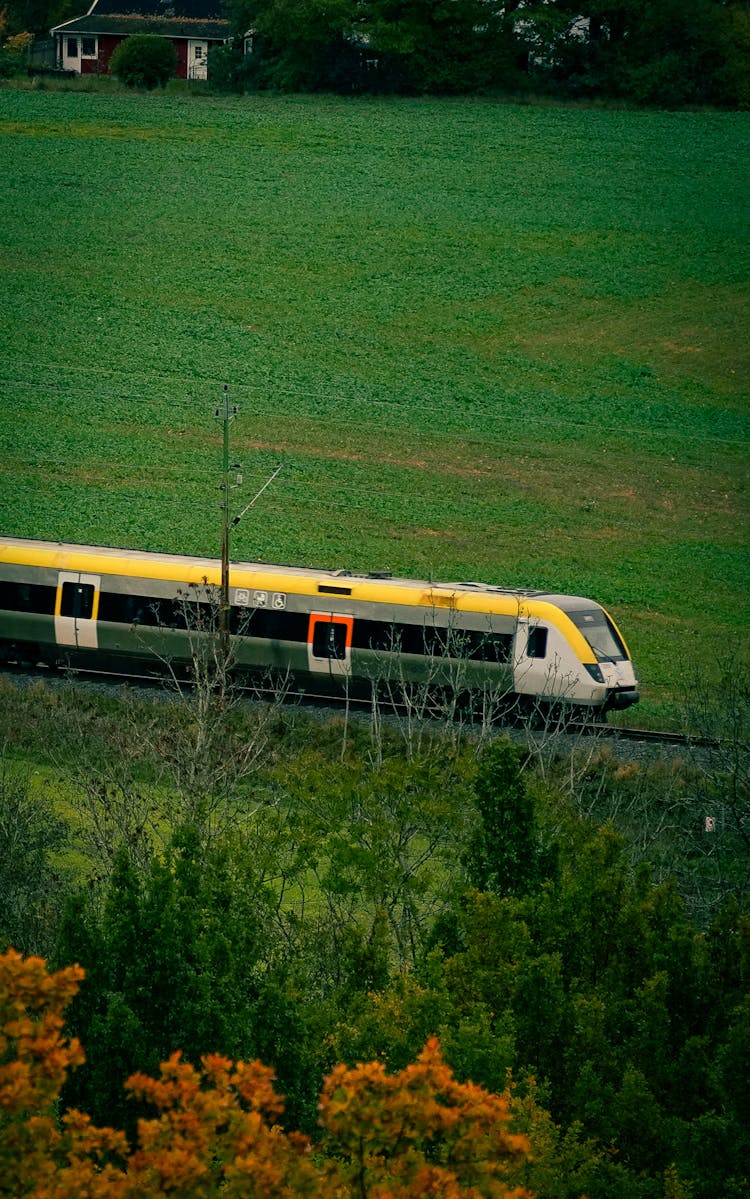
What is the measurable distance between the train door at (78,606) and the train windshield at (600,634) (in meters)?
9.36

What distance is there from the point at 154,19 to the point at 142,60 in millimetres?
8237

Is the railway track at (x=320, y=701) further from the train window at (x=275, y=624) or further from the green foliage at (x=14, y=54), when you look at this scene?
the green foliage at (x=14, y=54)

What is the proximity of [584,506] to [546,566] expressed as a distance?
13.6 ft

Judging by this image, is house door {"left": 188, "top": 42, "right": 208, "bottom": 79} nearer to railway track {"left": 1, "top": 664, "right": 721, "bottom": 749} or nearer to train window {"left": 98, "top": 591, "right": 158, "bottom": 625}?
railway track {"left": 1, "top": 664, "right": 721, "bottom": 749}

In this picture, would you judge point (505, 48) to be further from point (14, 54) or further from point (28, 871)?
point (28, 871)

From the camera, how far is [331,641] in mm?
31703

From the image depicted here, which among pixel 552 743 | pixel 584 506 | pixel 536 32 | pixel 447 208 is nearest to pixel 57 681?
pixel 552 743

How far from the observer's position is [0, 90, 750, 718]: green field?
1783 inches

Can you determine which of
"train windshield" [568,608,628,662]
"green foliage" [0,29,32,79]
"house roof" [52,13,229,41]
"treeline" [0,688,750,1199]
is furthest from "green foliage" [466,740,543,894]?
"house roof" [52,13,229,41]

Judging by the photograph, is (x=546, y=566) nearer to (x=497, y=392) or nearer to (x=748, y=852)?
(x=497, y=392)

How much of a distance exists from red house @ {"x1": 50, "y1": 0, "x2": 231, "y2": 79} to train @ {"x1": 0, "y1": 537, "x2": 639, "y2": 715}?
52105mm

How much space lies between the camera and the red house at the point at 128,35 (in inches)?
3177

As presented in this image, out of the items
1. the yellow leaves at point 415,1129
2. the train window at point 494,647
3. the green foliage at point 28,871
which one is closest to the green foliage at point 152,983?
the green foliage at point 28,871

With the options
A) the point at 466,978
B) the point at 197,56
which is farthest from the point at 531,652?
the point at 197,56
